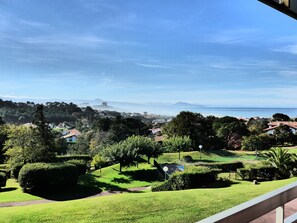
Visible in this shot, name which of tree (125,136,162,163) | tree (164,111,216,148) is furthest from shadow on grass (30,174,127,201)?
tree (164,111,216,148)

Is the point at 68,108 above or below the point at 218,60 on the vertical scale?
below

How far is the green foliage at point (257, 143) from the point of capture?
22.8 m

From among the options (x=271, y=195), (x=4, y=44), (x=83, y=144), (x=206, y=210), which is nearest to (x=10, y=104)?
(x=4, y=44)

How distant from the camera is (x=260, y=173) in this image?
38.4 feet

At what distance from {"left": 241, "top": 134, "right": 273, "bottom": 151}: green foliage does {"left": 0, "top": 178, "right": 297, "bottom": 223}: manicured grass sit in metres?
17.8

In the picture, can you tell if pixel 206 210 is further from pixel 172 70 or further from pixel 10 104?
pixel 172 70

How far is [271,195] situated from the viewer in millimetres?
917

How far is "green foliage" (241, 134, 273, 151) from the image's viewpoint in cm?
2283

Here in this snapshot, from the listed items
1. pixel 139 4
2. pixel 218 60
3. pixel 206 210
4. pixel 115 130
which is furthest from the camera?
pixel 218 60

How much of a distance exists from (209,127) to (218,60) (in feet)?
101

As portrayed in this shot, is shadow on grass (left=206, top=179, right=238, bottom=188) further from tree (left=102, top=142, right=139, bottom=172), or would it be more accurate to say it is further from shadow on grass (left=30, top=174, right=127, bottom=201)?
tree (left=102, top=142, right=139, bottom=172)

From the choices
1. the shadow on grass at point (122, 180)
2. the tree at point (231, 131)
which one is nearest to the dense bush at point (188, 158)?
the tree at point (231, 131)

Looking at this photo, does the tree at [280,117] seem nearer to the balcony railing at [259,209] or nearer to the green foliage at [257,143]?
the green foliage at [257,143]

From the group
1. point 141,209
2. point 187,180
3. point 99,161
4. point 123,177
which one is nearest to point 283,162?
point 187,180
